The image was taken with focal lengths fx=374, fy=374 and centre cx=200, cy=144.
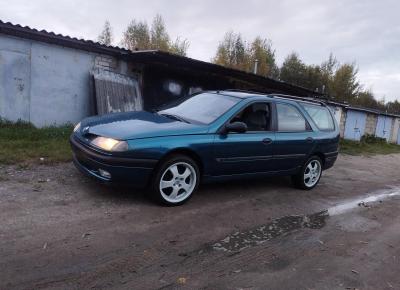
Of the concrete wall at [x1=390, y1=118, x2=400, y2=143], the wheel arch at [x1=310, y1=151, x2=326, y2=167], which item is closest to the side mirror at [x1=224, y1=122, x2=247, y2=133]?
the wheel arch at [x1=310, y1=151, x2=326, y2=167]

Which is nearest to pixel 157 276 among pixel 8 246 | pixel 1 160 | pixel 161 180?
pixel 8 246

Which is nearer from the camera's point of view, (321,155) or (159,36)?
(321,155)

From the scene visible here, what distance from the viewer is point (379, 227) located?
17.6 feet

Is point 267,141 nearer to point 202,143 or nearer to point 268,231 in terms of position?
point 202,143

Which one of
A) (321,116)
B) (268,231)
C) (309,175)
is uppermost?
(321,116)

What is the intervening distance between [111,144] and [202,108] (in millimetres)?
1781

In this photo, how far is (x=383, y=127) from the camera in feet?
95.2

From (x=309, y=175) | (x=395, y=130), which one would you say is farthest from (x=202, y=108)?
(x=395, y=130)

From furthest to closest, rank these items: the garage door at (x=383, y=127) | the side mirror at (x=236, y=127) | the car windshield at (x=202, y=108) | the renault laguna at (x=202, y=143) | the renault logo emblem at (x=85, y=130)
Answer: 1. the garage door at (x=383, y=127)
2. the car windshield at (x=202, y=108)
3. the side mirror at (x=236, y=127)
4. the renault logo emblem at (x=85, y=130)
5. the renault laguna at (x=202, y=143)

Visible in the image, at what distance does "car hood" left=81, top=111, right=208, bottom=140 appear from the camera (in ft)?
15.5

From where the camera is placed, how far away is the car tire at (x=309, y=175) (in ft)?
22.5

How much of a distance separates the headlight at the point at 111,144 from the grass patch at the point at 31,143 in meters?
2.27

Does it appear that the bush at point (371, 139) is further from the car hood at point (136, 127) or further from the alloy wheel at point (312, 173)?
the car hood at point (136, 127)

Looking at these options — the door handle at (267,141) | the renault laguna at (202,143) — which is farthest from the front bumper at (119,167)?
the door handle at (267,141)
